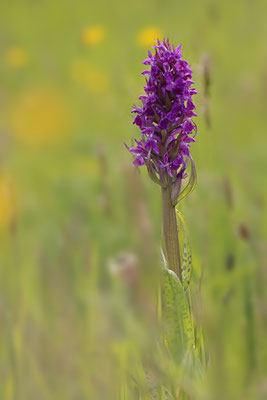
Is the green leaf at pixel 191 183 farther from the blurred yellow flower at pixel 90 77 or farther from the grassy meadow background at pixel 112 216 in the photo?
the blurred yellow flower at pixel 90 77

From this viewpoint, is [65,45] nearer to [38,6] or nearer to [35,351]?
[38,6]

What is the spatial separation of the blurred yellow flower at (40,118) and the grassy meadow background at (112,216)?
0.01m

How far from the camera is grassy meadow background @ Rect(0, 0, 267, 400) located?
1.15 m

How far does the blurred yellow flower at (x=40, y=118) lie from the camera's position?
11.6 feet

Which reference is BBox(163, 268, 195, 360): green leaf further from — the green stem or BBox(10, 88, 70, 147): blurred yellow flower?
BBox(10, 88, 70, 147): blurred yellow flower

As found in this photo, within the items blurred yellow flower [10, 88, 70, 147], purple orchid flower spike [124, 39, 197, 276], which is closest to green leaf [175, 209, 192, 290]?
purple orchid flower spike [124, 39, 197, 276]

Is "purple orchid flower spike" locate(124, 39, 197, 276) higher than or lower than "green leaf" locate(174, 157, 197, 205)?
higher

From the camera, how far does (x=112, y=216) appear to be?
7.20 feet

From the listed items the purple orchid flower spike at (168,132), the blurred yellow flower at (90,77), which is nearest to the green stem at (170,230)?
the purple orchid flower spike at (168,132)

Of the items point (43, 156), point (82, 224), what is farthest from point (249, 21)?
point (82, 224)

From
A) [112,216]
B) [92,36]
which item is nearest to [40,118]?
[92,36]

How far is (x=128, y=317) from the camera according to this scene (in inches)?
44.3

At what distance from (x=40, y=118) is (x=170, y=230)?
323 cm

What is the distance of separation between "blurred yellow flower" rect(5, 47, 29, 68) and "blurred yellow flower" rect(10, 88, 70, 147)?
0.32 m
